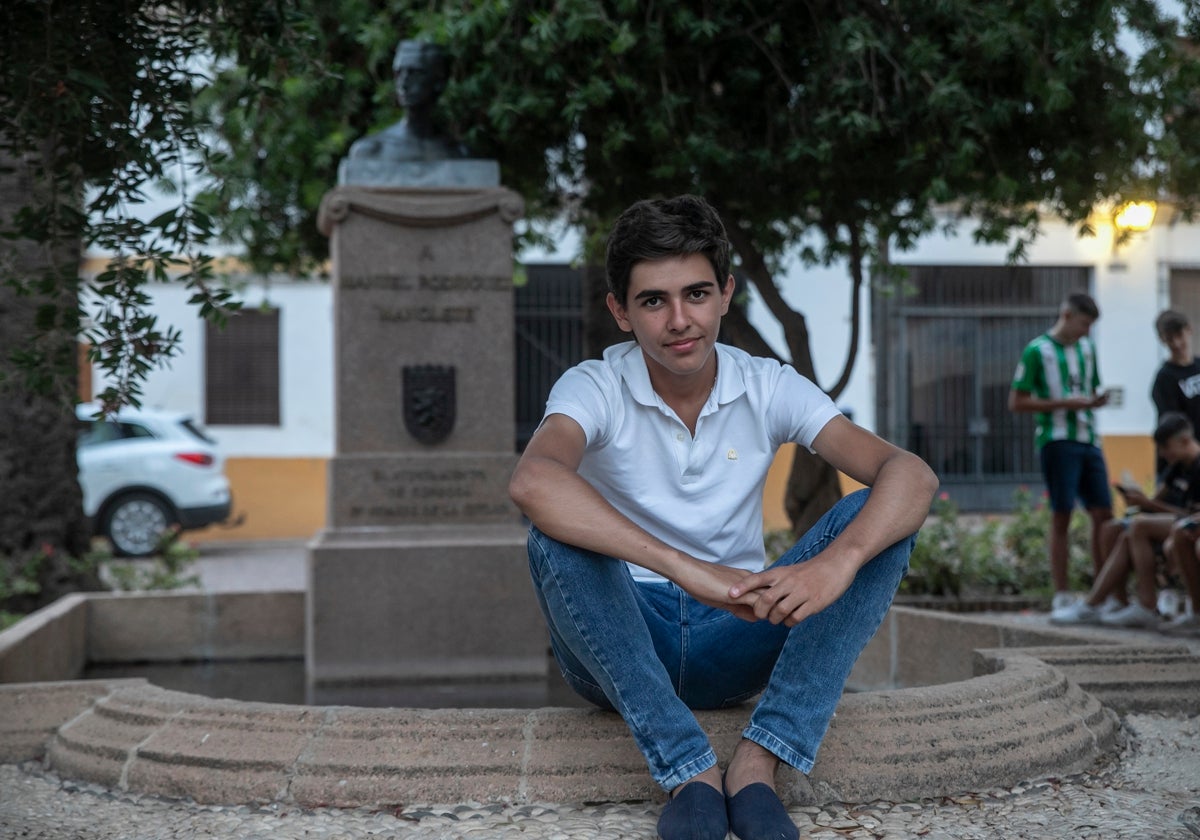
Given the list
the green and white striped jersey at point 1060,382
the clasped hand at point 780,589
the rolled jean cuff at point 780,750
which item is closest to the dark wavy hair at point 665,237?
the clasped hand at point 780,589

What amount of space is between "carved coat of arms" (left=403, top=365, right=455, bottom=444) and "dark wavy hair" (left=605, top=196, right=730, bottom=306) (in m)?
3.28

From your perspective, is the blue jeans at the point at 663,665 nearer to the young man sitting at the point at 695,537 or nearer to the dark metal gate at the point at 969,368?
the young man sitting at the point at 695,537

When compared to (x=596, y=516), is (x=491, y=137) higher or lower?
higher

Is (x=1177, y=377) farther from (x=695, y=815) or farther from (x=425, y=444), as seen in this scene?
(x=695, y=815)

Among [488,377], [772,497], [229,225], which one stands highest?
[229,225]

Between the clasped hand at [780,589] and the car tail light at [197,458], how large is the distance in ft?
42.7

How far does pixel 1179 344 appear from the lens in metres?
7.86

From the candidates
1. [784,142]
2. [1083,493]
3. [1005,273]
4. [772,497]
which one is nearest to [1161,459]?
[1083,493]

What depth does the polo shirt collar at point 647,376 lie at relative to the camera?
3.36 meters

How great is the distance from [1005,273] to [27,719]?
1743 cm

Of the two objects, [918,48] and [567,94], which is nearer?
[918,48]

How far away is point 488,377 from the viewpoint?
22.0 feet

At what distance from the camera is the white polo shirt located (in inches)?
130

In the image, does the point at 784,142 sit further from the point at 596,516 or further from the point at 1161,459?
the point at 596,516
